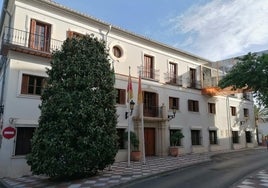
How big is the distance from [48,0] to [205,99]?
1661 cm

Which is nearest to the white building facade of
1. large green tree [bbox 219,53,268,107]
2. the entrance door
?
the entrance door

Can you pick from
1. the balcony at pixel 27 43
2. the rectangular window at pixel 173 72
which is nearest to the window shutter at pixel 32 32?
the balcony at pixel 27 43

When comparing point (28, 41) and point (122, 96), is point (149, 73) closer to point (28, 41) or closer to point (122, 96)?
point (122, 96)

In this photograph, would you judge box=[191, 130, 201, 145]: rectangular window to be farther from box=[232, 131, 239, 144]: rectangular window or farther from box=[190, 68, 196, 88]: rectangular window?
box=[232, 131, 239, 144]: rectangular window

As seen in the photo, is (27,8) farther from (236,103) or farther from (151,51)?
(236,103)

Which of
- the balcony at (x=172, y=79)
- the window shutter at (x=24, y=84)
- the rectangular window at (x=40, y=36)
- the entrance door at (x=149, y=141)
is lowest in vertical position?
the entrance door at (x=149, y=141)

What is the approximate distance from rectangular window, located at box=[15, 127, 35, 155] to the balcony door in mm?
8967

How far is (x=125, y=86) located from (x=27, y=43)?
730cm

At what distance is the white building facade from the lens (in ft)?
44.5

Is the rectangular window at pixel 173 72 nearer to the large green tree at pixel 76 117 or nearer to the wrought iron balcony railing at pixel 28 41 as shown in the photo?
the wrought iron balcony railing at pixel 28 41

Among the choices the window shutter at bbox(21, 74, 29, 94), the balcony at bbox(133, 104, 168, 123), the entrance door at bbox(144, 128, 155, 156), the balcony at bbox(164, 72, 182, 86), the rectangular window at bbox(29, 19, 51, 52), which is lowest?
the entrance door at bbox(144, 128, 155, 156)

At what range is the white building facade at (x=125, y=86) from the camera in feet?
44.5

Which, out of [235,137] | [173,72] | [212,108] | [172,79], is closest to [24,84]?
[172,79]

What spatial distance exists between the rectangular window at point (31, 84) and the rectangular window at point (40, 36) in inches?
70.5
